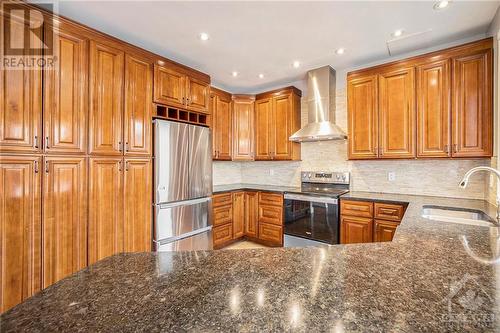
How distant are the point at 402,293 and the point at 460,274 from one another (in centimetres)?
31

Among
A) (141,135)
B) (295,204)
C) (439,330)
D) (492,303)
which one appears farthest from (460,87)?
(141,135)

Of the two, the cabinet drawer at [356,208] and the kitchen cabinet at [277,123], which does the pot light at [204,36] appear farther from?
the cabinet drawer at [356,208]

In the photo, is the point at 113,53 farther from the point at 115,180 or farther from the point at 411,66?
the point at 411,66

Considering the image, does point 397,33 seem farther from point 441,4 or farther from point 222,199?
point 222,199

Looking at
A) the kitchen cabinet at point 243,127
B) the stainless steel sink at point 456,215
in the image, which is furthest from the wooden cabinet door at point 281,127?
the stainless steel sink at point 456,215

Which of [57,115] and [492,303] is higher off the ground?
[57,115]

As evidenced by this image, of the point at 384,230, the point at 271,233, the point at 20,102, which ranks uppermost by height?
the point at 20,102

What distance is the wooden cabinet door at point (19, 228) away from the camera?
1.62 metres

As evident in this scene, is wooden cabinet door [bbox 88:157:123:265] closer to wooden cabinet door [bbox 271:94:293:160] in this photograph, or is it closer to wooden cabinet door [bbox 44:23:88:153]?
wooden cabinet door [bbox 44:23:88:153]

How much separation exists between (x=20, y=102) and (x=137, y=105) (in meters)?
0.89

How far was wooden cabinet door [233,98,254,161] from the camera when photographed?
3953 millimetres

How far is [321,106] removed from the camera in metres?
3.28

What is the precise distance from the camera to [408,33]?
2.36 meters

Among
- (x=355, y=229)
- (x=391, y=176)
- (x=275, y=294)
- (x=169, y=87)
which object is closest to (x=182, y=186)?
(x=169, y=87)
